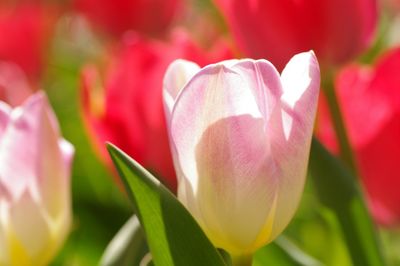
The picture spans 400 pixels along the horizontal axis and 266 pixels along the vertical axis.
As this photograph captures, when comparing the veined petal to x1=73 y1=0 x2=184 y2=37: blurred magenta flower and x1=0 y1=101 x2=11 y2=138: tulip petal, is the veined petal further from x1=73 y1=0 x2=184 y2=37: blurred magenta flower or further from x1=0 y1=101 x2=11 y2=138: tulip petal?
x1=73 y1=0 x2=184 y2=37: blurred magenta flower

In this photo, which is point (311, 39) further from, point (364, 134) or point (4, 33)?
point (4, 33)

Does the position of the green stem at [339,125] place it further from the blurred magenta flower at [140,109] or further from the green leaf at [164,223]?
the green leaf at [164,223]

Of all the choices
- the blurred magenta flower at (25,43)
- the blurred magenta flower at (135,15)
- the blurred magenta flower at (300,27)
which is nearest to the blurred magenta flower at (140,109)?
the blurred magenta flower at (300,27)

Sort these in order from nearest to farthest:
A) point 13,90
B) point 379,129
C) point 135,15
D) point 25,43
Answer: point 379,129, point 13,90, point 135,15, point 25,43

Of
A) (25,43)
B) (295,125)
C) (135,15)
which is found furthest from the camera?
(25,43)

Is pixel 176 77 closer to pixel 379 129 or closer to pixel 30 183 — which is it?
pixel 30 183

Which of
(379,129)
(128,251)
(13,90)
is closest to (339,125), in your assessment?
(379,129)
